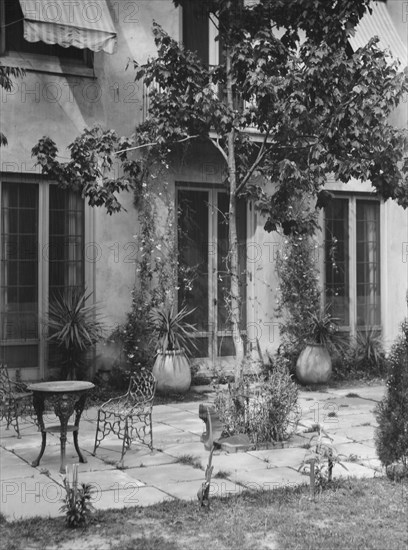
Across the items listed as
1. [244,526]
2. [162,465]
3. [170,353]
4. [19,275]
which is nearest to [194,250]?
[170,353]

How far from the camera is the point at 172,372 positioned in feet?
40.3

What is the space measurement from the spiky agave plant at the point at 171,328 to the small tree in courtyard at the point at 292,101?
9.94 feet

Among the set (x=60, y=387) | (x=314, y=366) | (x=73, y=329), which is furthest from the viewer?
(x=314, y=366)

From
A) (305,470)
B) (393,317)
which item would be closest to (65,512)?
(305,470)

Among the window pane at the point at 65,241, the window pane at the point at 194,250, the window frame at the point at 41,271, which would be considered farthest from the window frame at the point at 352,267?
the window frame at the point at 41,271

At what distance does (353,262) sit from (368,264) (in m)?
0.43

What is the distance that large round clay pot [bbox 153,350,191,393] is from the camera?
1227cm

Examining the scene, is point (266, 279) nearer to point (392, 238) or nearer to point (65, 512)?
point (392, 238)

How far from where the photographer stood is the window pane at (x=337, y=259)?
15.0m

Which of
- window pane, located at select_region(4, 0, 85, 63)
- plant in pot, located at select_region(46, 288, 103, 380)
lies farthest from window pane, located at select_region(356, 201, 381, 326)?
window pane, located at select_region(4, 0, 85, 63)

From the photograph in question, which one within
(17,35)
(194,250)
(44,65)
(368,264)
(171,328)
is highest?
(17,35)

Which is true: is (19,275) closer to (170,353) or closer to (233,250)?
(170,353)

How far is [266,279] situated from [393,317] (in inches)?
111

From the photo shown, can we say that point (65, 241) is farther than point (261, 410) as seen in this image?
Yes
